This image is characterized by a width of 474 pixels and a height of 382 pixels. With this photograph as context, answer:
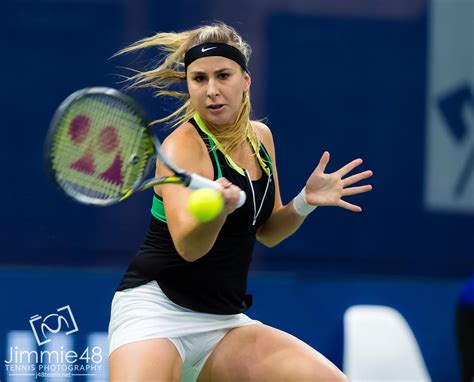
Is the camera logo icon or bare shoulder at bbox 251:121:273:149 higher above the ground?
bare shoulder at bbox 251:121:273:149

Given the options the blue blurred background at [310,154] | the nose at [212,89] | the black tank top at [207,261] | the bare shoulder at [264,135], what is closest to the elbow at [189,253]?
the black tank top at [207,261]

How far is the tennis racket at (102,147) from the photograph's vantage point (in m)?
2.66

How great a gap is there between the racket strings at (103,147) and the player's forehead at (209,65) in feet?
0.96

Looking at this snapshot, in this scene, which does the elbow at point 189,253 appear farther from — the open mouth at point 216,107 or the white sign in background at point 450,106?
the white sign in background at point 450,106

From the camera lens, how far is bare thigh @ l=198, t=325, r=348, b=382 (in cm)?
283

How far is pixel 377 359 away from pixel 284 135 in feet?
3.37

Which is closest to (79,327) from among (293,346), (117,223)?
(117,223)

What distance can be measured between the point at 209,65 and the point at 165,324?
78 centimetres

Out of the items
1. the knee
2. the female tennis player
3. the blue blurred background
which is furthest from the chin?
the blue blurred background

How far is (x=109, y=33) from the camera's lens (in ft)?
13.5

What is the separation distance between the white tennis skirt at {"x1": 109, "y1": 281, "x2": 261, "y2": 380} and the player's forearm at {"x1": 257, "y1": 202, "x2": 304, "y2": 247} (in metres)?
0.35

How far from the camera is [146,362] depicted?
8.89 ft

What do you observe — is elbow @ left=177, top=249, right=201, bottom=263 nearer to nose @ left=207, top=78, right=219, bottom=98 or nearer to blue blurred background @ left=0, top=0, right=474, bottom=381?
nose @ left=207, top=78, right=219, bottom=98

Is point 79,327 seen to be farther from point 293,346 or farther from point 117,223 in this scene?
point 293,346
